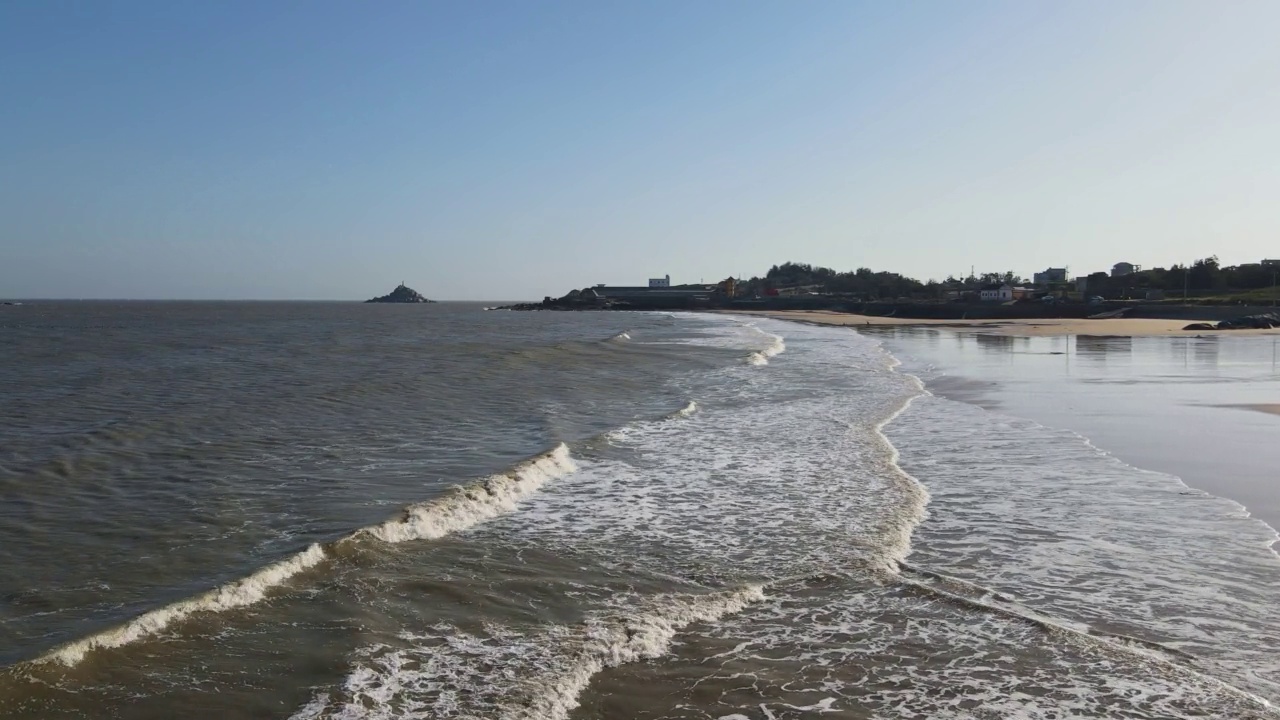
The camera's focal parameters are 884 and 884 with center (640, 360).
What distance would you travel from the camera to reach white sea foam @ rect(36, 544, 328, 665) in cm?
641

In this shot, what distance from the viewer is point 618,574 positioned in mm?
8266

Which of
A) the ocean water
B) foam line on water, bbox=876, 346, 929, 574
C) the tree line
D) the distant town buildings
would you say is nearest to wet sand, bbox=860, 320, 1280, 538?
the ocean water

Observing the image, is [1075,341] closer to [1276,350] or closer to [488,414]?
[1276,350]

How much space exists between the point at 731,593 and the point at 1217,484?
7.76m

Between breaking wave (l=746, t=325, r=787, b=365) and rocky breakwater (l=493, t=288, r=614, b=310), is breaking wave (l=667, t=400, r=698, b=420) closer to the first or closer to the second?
breaking wave (l=746, t=325, r=787, b=365)

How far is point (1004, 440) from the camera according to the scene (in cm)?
1536

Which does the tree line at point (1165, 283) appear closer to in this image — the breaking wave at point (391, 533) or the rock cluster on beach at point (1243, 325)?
the rock cluster on beach at point (1243, 325)

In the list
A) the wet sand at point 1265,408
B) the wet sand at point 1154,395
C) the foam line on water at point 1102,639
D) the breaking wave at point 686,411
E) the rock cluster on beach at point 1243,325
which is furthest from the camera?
the rock cluster on beach at point 1243,325

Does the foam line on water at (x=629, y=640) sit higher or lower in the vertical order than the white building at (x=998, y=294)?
lower

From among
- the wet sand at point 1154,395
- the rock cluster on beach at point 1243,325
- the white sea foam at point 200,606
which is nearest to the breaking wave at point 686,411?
the wet sand at point 1154,395

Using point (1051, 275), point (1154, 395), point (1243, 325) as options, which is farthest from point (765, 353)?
point (1051, 275)

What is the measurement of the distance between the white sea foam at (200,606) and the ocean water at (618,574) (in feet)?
0.12

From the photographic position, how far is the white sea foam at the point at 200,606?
6.41 meters

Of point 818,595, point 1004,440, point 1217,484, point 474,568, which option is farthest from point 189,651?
point 1004,440
